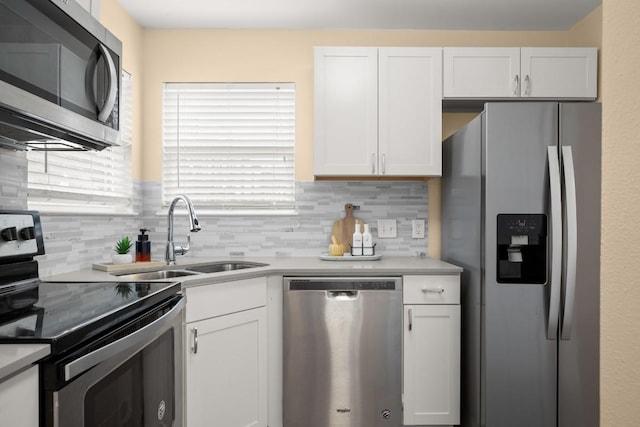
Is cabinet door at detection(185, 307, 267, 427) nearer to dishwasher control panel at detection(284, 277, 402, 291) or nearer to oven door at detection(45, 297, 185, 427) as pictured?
dishwasher control panel at detection(284, 277, 402, 291)

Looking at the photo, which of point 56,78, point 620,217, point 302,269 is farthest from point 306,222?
point 620,217

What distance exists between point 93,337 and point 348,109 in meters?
2.00

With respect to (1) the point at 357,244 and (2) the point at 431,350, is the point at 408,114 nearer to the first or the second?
(1) the point at 357,244

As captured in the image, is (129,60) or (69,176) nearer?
(69,176)

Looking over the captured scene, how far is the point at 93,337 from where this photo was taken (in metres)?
1.10

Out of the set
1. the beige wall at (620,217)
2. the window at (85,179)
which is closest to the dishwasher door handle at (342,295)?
the window at (85,179)

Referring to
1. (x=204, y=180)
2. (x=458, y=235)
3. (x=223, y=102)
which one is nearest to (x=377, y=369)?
(x=458, y=235)

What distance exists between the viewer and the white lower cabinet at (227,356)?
2121 mm

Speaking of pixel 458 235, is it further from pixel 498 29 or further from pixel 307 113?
pixel 498 29

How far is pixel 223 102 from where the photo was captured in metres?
3.11

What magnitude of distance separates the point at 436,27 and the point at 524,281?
1.76 m

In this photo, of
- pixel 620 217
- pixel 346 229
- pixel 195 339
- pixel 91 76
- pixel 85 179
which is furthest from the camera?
pixel 346 229

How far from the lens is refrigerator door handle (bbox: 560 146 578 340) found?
2109 mm

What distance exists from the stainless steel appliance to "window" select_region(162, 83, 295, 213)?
1.39 m
